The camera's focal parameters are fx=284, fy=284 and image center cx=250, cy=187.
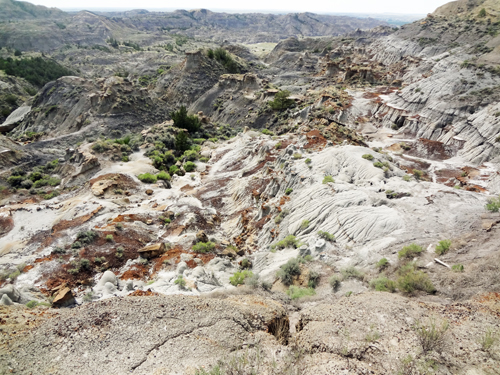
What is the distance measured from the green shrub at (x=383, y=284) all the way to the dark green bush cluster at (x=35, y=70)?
104988 mm

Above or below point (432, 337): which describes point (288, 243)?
below

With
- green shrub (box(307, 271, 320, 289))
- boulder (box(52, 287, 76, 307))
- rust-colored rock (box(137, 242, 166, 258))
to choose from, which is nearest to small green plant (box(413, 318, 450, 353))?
green shrub (box(307, 271, 320, 289))

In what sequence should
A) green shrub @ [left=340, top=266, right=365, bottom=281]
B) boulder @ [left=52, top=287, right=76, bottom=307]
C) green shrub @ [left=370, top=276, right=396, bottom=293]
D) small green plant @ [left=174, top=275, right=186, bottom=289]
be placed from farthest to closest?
small green plant @ [left=174, top=275, right=186, bottom=289] → green shrub @ [left=340, top=266, right=365, bottom=281] → boulder @ [left=52, top=287, right=76, bottom=307] → green shrub @ [left=370, top=276, right=396, bottom=293]

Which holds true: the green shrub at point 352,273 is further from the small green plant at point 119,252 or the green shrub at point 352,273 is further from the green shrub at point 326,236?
the small green plant at point 119,252

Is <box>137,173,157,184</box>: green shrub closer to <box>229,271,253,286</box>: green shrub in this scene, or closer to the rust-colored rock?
the rust-colored rock

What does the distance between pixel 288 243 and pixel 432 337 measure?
34.0 ft

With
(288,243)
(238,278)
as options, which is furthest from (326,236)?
(238,278)

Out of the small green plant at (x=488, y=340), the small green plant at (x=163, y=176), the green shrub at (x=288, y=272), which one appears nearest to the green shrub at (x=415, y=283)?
the small green plant at (x=488, y=340)

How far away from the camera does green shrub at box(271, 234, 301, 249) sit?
53.0ft

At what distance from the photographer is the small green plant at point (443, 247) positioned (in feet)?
38.2

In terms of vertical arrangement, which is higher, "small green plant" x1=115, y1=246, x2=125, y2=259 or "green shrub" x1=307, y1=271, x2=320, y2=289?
"green shrub" x1=307, y1=271, x2=320, y2=289

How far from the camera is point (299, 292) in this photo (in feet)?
38.5

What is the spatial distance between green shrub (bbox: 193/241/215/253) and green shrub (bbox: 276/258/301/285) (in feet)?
19.2

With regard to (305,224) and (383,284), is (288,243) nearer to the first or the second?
(305,224)
